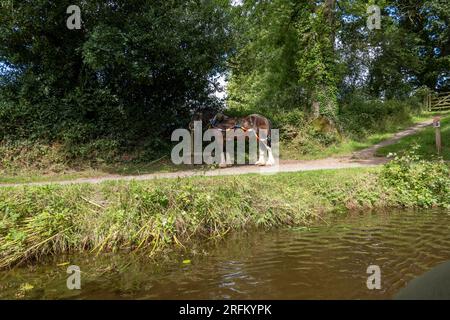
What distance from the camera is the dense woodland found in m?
13.7

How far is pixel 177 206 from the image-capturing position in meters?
7.31

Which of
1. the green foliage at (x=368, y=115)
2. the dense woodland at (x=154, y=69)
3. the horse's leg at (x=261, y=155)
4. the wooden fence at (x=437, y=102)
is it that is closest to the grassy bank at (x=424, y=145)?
the dense woodland at (x=154, y=69)

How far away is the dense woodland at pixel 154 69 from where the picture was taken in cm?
1366

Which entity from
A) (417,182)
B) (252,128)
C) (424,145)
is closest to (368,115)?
(424,145)

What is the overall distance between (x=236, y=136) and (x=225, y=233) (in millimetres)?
7449

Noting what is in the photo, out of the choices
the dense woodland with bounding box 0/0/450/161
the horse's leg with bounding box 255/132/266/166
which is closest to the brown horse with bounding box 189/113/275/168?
the horse's leg with bounding box 255/132/266/166

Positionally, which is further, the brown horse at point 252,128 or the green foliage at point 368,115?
the green foliage at point 368,115

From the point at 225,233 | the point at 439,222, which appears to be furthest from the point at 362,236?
the point at 225,233

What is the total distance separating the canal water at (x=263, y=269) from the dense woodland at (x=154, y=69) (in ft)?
28.8

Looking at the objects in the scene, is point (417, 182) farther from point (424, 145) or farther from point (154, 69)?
point (154, 69)

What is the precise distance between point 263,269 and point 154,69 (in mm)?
11462

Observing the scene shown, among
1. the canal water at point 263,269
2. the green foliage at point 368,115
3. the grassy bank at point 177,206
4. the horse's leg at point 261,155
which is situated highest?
the green foliage at point 368,115

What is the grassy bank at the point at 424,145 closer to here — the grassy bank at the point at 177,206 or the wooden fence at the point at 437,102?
the grassy bank at the point at 177,206

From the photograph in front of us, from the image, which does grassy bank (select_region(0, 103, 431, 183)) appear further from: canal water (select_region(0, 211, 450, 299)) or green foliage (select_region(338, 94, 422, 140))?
canal water (select_region(0, 211, 450, 299))
